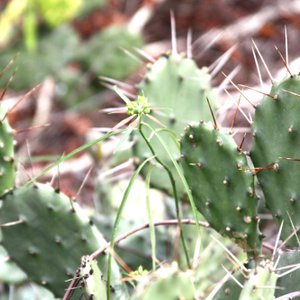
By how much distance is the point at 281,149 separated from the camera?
1.51 m

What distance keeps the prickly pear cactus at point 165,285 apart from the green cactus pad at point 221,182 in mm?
406

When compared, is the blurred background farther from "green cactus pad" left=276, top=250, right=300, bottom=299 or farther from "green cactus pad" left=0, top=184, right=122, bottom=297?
"green cactus pad" left=276, top=250, right=300, bottom=299

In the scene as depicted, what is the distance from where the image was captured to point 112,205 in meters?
2.54

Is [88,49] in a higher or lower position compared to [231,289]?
lower

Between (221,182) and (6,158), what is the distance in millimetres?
471

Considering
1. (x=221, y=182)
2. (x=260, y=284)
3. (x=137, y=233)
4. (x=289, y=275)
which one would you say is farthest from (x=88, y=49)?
(x=260, y=284)

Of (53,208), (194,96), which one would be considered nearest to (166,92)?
(194,96)

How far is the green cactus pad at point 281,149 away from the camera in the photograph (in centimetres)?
148

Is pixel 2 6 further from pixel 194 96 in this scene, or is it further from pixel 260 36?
pixel 194 96

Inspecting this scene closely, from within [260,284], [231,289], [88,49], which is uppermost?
[260,284]

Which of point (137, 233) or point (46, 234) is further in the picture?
point (137, 233)

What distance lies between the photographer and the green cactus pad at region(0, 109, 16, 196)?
169 cm

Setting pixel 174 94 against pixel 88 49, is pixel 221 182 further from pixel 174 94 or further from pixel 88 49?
pixel 88 49

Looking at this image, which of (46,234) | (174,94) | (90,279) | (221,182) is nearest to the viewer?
(90,279)
